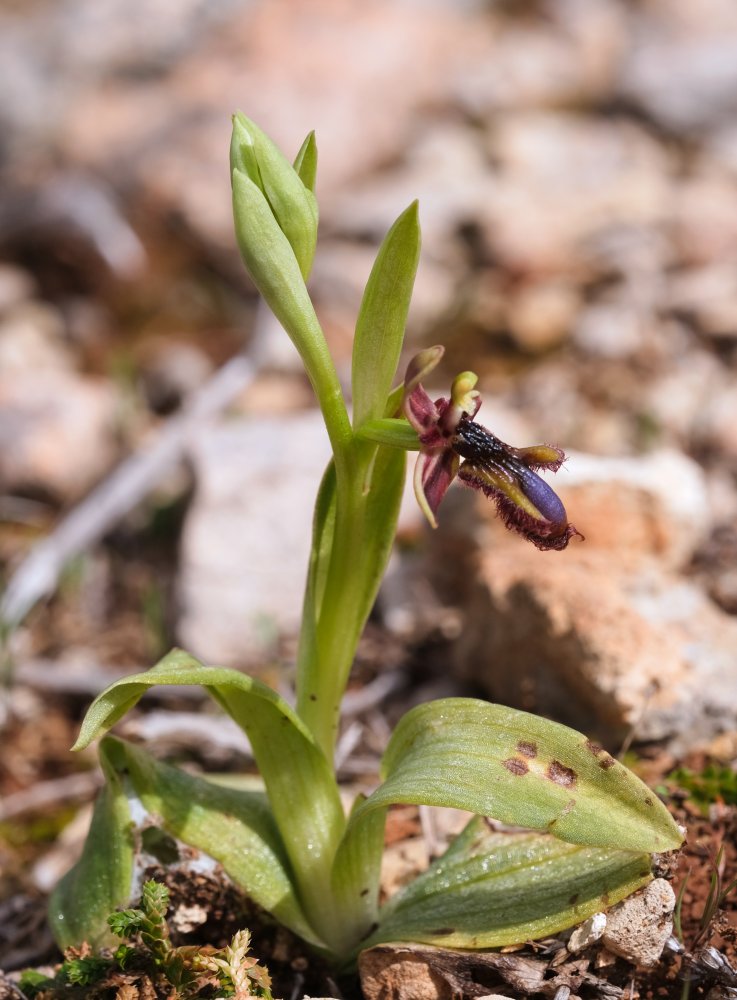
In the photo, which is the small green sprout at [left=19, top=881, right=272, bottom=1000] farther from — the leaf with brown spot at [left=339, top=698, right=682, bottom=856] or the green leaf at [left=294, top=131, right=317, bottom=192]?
the green leaf at [left=294, top=131, right=317, bottom=192]

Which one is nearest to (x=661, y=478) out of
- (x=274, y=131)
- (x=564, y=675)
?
(x=564, y=675)

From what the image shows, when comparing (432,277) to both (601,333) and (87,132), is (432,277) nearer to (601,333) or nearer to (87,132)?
(601,333)

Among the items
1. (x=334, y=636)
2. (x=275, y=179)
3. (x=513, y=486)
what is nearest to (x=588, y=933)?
(x=334, y=636)

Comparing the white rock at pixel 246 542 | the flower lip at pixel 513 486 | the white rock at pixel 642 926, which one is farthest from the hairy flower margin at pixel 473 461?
the white rock at pixel 246 542

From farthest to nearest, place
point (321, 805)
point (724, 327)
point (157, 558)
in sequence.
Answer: point (724, 327) → point (157, 558) → point (321, 805)

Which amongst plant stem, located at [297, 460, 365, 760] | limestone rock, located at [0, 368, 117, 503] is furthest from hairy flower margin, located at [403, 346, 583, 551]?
limestone rock, located at [0, 368, 117, 503]

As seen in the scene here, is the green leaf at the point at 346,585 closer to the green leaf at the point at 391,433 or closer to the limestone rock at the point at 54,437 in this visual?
the green leaf at the point at 391,433
